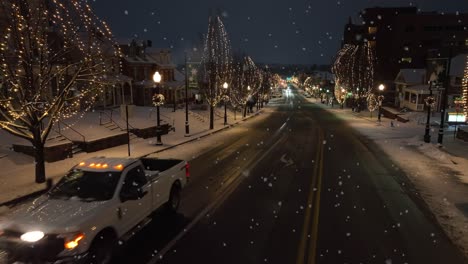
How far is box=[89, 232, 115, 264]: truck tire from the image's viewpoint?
696 cm

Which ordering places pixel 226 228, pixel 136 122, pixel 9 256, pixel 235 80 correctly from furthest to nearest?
pixel 235 80
pixel 136 122
pixel 226 228
pixel 9 256

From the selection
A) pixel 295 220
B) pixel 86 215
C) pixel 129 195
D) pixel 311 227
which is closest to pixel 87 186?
pixel 129 195

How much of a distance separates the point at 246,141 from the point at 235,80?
3010 centimetres

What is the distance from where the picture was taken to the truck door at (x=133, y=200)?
25.8 ft

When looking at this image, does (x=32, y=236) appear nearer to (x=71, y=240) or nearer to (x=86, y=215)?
(x=71, y=240)

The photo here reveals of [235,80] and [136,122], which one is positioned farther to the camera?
[235,80]

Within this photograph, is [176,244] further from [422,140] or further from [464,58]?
[464,58]

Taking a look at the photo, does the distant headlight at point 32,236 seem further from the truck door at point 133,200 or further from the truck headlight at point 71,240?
the truck door at point 133,200

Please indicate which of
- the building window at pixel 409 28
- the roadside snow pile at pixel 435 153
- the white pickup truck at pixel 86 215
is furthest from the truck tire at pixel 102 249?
the building window at pixel 409 28

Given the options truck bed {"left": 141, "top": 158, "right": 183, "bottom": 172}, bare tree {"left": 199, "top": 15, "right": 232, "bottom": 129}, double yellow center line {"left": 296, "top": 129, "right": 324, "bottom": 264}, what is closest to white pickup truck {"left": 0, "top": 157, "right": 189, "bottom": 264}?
truck bed {"left": 141, "top": 158, "right": 183, "bottom": 172}

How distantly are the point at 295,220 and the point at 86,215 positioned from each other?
18.8ft

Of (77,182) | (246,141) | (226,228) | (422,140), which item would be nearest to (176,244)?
(226,228)

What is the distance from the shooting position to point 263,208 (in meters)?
11.2

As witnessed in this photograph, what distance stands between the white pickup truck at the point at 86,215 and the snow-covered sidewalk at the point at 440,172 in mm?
7783
